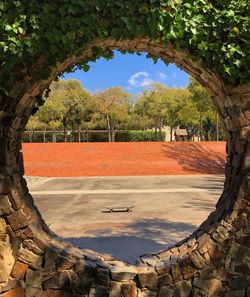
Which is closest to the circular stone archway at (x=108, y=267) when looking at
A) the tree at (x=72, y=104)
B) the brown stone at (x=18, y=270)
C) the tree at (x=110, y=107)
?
the brown stone at (x=18, y=270)

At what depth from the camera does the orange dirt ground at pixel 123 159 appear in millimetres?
25703

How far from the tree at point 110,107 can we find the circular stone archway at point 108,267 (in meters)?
46.8

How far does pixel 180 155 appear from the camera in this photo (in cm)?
2917

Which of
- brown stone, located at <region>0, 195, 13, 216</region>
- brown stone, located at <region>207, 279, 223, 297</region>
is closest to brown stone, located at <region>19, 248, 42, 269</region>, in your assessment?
brown stone, located at <region>0, 195, 13, 216</region>

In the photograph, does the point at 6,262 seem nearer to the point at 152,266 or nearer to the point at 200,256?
the point at 152,266

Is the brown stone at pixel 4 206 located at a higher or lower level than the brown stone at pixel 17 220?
higher

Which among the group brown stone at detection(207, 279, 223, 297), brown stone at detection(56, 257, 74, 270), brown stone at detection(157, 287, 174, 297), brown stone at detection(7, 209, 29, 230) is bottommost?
brown stone at detection(157, 287, 174, 297)

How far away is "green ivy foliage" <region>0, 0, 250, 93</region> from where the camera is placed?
12.3ft

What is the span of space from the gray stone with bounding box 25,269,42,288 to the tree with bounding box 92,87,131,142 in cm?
4699

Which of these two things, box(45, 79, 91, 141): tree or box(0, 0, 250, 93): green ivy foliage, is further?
box(45, 79, 91, 141): tree

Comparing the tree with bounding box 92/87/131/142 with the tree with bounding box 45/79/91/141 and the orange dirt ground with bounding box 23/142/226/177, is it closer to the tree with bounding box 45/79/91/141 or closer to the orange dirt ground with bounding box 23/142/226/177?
the tree with bounding box 45/79/91/141

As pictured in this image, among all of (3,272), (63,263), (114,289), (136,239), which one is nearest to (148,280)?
(114,289)

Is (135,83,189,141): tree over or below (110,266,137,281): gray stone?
over

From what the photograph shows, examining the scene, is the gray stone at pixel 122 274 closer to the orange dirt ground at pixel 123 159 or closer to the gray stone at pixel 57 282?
the gray stone at pixel 57 282
